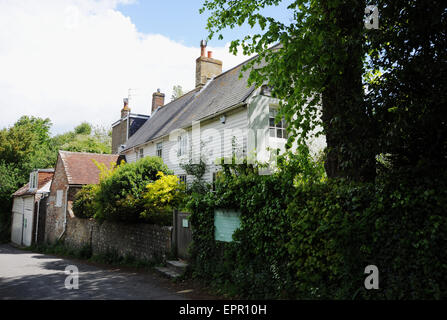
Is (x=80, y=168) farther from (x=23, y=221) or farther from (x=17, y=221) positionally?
(x=17, y=221)

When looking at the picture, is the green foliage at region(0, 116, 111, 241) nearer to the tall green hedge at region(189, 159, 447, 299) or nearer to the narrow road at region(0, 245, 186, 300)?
the narrow road at region(0, 245, 186, 300)

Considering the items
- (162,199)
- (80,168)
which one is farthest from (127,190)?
(80,168)

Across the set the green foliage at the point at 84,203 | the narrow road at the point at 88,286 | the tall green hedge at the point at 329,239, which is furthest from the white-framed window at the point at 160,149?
the tall green hedge at the point at 329,239

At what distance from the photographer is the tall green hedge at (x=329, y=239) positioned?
16.6 ft

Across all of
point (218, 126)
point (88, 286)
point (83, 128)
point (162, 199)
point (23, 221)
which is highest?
point (83, 128)

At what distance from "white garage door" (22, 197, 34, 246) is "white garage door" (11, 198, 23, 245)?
4.52ft

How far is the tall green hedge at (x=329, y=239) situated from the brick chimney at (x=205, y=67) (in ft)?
53.3

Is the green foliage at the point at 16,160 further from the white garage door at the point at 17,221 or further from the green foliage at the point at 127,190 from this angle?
the green foliage at the point at 127,190

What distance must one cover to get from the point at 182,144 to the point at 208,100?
2.97 m

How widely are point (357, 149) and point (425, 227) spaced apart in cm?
159

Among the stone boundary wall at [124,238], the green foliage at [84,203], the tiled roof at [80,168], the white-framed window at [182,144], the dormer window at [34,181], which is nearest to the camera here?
the stone boundary wall at [124,238]

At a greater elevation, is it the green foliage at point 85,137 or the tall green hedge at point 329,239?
the green foliage at point 85,137

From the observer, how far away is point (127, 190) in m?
13.8

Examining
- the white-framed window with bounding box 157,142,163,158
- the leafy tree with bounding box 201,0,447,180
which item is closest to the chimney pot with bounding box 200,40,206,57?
the white-framed window with bounding box 157,142,163,158
